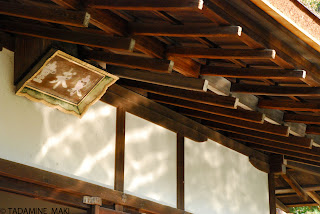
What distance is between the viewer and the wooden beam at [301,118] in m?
→ 6.37

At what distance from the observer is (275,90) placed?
18.5 ft

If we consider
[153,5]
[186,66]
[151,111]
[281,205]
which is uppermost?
[281,205]

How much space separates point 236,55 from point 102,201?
211cm

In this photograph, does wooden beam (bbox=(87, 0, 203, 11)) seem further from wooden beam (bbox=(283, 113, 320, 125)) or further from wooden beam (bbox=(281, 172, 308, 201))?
wooden beam (bbox=(281, 172, 308, 201))

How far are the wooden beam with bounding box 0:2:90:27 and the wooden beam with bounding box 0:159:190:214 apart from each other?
4.10ft

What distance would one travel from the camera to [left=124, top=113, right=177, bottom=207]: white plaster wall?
20.4ft


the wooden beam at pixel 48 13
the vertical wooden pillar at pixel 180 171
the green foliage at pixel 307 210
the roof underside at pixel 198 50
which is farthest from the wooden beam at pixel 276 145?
the green foliage at pixel 307 210

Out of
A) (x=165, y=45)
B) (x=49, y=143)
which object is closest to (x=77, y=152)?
(x=49, y=143)

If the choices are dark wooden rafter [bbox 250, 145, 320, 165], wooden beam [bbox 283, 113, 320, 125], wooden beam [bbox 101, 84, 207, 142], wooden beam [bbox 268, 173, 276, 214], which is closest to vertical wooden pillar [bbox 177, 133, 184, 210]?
wooden beam [bbox 101, 84, 207, 142]

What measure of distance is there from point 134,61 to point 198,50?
621 mm

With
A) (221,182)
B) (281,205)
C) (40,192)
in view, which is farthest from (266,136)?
(40,192)

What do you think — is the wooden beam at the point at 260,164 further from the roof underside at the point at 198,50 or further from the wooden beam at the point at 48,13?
the wooden beam at the point at 48,13

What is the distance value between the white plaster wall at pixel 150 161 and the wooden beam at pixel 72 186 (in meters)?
0.11

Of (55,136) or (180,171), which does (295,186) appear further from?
(55,136)
